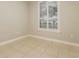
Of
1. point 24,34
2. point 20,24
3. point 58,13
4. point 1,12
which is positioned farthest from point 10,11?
point 58,13

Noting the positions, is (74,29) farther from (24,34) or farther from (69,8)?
(24,34)

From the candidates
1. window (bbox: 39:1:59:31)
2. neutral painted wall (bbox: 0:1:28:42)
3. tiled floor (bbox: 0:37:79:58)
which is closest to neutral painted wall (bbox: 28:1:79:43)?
window (bbox: 39:1:59:31)

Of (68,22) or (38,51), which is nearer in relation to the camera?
(38,51)

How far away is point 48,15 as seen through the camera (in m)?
3.27

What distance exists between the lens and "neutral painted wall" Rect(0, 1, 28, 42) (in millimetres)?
2750

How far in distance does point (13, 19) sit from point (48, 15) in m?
0.99

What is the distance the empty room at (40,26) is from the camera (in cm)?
260

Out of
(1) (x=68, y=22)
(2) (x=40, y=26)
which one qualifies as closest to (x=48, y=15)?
(2) (x=40, y=26)

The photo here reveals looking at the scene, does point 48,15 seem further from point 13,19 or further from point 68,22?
point 13,19

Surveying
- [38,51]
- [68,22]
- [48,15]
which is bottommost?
[38,51]

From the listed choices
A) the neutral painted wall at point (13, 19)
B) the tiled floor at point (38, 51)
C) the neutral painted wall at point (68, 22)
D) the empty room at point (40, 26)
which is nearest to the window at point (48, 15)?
the empty room at point (40, 26)

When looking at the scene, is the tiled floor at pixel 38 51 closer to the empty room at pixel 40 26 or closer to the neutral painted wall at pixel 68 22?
the empty room at pixel 40 26

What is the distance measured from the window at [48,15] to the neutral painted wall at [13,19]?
0.52 metres

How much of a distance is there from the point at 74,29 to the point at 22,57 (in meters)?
1.42
